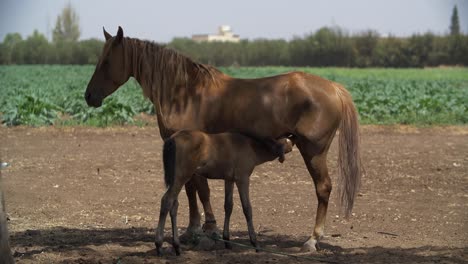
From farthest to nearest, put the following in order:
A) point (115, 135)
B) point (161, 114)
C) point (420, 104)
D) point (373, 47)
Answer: point (373, 47)
point (420, 104)
point (115, 135)
point (161, 114)

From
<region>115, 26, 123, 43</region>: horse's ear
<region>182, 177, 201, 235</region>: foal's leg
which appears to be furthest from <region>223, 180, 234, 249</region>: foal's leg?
<region>115, 26, 123, 43</region>: horse's ear

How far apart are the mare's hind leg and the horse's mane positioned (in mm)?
1270

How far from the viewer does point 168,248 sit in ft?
23.8

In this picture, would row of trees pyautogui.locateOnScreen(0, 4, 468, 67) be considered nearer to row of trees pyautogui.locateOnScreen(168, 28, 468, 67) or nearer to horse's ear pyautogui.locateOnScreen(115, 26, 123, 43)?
row of trees pyautogui.locateOnScreen(168, 28, 468, 67)

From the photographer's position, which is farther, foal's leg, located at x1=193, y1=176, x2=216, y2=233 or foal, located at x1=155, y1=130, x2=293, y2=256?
foal's leg, located at x1=193, y1=176, x2=216, y2=233

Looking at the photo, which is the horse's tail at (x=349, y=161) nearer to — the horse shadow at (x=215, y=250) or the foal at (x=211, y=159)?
the horse shadow at (x=215, y=250)

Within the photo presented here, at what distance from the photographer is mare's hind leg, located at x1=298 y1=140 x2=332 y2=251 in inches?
300

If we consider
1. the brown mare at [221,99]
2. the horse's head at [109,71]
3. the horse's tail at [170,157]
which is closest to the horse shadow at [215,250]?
the brown mare at [221,99]

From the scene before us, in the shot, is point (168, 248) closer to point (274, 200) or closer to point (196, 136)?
point (196, 136)

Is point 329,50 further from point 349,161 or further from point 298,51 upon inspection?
point 349,161

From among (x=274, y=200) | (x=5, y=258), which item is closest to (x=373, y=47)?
(x=274, y=200)

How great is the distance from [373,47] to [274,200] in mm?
66585

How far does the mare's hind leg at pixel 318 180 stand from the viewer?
7.63 m

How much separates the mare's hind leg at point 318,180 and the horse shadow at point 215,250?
0.15 metres
